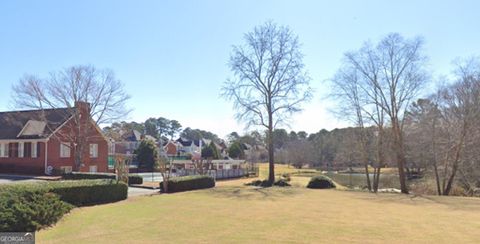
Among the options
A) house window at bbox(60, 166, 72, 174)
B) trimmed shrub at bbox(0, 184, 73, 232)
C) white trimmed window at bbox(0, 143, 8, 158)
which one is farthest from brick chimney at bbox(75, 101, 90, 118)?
trimmed shrub at bbox(0, 184, 73, 232)

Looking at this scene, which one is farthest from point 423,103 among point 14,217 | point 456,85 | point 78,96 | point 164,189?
point 14,217

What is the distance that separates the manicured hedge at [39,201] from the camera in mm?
10375

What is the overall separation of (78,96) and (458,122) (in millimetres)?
30095

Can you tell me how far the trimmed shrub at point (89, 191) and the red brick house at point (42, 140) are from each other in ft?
60.9

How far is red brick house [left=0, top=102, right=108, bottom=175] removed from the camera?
1399 inches

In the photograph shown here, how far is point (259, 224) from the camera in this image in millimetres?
11617

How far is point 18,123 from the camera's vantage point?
124 ft

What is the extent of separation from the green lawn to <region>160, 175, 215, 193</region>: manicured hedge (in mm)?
6583

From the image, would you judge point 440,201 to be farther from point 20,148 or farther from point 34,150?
point 20,148

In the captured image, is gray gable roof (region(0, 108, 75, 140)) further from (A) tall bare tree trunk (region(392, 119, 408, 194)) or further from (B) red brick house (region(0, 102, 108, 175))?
(A) tall bare tree trunk (region(392, 119, 408, 194))

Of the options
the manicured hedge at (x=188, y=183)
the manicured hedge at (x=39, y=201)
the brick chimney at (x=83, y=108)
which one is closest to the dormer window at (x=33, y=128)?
the brick chimney at (x=83, y=108)

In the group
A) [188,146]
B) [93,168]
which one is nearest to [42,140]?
[93,168]

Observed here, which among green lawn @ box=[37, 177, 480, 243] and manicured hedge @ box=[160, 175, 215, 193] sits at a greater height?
manicured hedge @ box=[160, 175, 215, 193]

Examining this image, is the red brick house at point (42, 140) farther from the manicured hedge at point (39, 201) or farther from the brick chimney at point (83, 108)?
the manicured hedge at point (39, 201)
